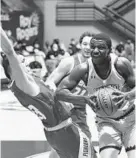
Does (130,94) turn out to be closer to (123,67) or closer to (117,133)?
(123,67)

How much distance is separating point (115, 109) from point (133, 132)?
0.30 meters

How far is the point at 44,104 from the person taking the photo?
3.51 metres

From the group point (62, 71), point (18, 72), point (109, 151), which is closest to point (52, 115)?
point (18, 72)

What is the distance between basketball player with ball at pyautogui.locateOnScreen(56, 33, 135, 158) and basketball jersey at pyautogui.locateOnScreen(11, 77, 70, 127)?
0.45 ft

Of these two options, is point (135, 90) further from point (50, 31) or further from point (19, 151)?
point (50, 31)

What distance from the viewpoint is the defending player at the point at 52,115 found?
11.4 ft

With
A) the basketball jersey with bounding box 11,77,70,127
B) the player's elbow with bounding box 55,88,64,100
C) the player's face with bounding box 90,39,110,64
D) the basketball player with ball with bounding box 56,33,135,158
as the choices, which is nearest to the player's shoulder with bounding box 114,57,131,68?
the basketball player with ball with bounding box 56,33,135,158

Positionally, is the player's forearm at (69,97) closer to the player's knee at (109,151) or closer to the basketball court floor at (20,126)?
the player's knee at (109,151)

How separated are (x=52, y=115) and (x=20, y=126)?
444 cm

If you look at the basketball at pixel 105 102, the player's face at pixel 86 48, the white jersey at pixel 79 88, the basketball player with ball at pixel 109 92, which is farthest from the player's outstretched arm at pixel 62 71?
the basketball at pixel 105 102

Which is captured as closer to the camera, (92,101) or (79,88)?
(92,101)

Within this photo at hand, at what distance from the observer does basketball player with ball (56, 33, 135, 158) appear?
12.4 feet

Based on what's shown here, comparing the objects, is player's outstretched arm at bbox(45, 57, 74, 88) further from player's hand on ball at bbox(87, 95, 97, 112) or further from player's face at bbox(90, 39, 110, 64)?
player's hand on ball at bbox(87, 95, 97, 112)

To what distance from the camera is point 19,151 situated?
5.87 metres
